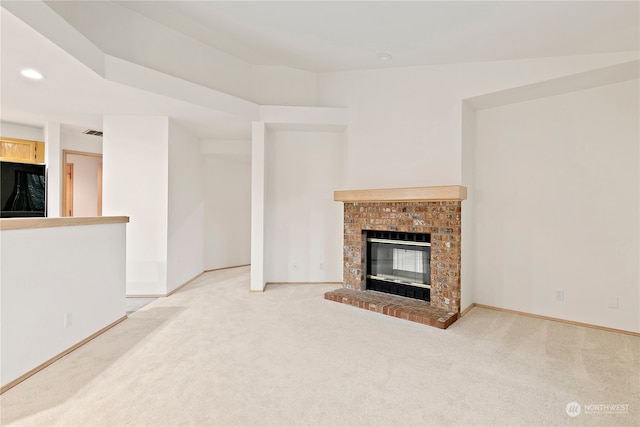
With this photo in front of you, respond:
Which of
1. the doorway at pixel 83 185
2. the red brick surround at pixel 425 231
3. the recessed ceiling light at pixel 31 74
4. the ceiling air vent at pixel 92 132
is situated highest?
the ceiling air vent at pixel 92 132

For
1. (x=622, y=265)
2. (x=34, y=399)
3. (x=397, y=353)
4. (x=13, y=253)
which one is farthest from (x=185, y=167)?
(x=622, y=265)

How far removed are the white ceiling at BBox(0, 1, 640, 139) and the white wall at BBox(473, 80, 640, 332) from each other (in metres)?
0.67

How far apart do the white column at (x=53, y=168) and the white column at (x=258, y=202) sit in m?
2.96

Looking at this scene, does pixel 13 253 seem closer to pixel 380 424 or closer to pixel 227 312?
pixel 227 312

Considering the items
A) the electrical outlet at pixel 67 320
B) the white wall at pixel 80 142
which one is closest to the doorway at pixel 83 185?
the white wall at pixel 80 142

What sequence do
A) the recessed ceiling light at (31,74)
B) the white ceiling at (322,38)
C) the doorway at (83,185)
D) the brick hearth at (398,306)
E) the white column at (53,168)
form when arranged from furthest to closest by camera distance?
1. the doorway at (83,185)
2. the white column at (53,168)
3. the brick hearth at (398,306)
4. the recessed ceiling light at (31,74)
5. the white ceiling at (322,38)

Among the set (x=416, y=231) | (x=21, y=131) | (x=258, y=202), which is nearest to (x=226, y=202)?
(x=258, y=202)

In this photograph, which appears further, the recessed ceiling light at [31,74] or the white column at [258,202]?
the white column at [258,202]

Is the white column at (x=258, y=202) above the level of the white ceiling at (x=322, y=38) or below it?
below

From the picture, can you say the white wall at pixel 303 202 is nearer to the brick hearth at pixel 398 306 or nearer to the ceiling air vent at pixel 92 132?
the brick hearth at pixel 398 306

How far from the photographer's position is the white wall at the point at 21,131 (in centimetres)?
442

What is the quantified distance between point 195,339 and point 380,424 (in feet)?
5.94

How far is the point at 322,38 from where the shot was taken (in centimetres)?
341

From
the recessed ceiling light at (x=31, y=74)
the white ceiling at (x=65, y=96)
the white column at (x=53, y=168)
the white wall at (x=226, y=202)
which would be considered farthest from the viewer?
the white wall at (x=226, y=202)
